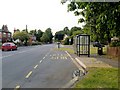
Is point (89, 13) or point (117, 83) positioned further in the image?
point (89, 13)

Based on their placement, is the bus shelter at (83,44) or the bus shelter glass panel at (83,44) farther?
the bus shelter glass panel at (83,44)

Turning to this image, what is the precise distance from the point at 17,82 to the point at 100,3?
27.5ft

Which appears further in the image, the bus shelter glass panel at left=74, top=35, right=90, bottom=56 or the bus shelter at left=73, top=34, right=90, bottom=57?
the bus shelter glass panel at left=74, top=35, right=90, bottom=56

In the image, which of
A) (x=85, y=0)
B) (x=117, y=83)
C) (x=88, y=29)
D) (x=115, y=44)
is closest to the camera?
(x=117, y=83)

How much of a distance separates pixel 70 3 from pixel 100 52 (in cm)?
1781

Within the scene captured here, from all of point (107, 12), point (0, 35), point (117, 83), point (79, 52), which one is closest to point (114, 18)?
point (107, 12)

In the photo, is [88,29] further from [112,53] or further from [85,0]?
[85,0]

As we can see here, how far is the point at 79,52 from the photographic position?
1458 inches

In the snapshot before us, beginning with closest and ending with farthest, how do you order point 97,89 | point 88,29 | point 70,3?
point 97,89, point 70,3, point 88,29

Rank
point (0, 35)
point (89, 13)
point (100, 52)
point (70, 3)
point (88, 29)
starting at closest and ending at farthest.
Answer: point (89, 13)
point (70, 3)
point (88, 29)
point (100, 52)
point (0, 35)

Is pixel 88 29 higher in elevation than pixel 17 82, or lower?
higher

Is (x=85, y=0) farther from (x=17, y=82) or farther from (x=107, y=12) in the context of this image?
(x=17, y=82)

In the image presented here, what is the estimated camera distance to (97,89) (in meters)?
12.0

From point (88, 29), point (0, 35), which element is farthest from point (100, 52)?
point (0, 35)
